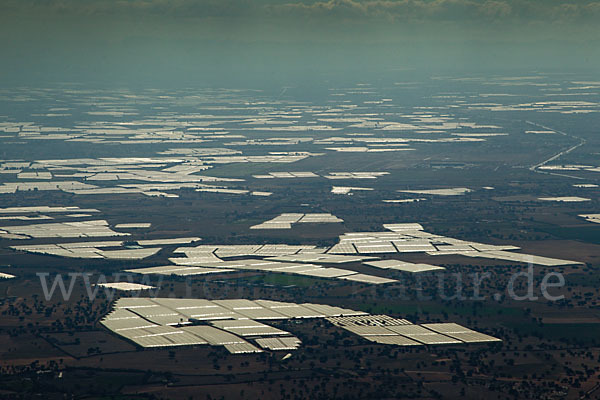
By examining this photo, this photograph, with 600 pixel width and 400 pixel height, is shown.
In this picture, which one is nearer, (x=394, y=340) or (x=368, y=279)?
(x=394, y=340)

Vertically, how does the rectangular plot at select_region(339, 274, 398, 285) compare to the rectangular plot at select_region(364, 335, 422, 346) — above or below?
below

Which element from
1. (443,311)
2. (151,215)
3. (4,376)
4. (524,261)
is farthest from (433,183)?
(4,376)

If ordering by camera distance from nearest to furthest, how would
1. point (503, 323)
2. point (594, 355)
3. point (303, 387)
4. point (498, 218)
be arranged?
point (303, 387)
point (594, 355)
point (503, 323)
point (498, 218)

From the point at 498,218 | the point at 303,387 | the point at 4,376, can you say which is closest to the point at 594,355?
the point at 303,387

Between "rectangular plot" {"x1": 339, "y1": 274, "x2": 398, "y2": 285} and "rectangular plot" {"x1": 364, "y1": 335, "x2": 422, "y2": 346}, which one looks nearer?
"rectangular plot" {"x1": 364, "y1": 335, "x2": 422, "y2": 346}

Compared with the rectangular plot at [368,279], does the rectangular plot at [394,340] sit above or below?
above

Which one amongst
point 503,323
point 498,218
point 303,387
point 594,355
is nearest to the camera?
point 303,387

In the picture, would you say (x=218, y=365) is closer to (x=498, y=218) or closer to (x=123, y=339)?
(x=123, y=339)

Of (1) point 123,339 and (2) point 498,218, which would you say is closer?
(1) point 123,339

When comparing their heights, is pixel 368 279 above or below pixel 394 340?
below

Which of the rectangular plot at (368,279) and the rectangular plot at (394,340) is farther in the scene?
the rectangular plot at (368,279)
